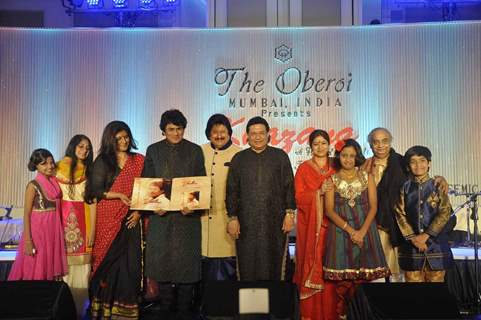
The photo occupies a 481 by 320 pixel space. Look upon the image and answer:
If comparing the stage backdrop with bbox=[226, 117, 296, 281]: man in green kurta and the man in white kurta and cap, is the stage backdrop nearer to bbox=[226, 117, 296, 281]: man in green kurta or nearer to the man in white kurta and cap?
the man in white kurta and cap

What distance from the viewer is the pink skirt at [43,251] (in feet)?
13.3

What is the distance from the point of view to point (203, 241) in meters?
4.27

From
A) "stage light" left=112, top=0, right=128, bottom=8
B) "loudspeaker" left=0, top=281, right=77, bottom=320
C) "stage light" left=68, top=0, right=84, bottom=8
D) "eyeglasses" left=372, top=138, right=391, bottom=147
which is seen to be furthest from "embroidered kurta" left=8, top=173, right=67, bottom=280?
"stage light" left=68, top=0, right=84, bottom=8

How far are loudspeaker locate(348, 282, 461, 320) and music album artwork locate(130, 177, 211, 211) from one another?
126cm

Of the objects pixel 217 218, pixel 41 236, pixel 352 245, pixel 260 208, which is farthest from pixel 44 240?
pixel 352 245

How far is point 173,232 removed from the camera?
3809mm

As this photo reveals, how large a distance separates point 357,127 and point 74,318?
385 cm

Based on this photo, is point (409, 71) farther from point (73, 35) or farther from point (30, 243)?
point (30, 243)

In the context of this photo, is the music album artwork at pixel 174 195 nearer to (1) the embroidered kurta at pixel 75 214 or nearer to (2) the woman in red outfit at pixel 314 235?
(1) the embroidered kurta at pixel 75 214

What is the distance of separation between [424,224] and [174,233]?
188 centimetres

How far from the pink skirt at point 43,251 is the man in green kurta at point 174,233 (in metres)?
0.80

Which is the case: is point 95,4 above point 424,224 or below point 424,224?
above

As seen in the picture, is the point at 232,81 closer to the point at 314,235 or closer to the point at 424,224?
the point at 314,235

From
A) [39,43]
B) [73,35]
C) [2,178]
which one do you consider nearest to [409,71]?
[73,35]
